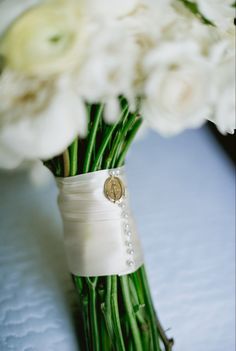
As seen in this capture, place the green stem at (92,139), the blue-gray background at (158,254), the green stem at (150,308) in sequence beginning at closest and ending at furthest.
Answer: the green stem at (92,139), the green stem at (150,308), the blue-gray background at (158,254)

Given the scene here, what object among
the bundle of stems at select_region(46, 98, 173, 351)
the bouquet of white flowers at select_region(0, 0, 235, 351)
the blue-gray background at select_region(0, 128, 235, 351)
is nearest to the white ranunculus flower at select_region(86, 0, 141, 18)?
the bouquet of white flowers at select_region(0, 0, 235, 351)

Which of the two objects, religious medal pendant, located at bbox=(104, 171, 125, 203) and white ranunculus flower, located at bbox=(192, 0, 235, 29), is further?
religious medal pendant, located at bbox=(104, 171, 125, 203)

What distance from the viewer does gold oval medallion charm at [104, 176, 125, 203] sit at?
562mm

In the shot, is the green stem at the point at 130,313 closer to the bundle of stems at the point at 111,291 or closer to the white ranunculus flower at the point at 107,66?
the bundle of stems at the point at 111,291

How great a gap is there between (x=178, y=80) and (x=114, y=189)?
21cm

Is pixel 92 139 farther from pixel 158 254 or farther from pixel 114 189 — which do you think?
pixel 158 254

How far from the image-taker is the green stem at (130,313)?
1.91 ft

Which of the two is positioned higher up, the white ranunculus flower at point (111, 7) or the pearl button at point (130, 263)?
the white ranunculus flower at point (111, 7)

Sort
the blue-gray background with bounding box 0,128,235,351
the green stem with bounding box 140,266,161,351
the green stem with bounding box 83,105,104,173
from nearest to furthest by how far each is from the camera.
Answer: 1. the green stem with bounding box 83,105,104,173
2. the green stem with bounding box 140,266,161,351
3. the blue-gray background with bounding box 0,128,235,351

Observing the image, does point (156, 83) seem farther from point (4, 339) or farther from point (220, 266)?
point (220, 266)

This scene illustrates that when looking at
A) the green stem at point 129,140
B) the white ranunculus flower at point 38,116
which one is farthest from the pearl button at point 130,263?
the white ranunculus flower at point 38,116

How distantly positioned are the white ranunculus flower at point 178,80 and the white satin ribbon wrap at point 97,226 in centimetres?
18

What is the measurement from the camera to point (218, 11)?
460mm

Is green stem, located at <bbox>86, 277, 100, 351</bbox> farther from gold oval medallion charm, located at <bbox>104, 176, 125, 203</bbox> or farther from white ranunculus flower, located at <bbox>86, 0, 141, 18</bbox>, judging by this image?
white ranunculus flower, located at <bbox>86, 0, 141, 18</bbox>
